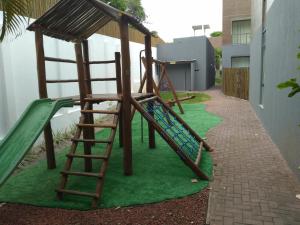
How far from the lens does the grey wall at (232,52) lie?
22.2 m

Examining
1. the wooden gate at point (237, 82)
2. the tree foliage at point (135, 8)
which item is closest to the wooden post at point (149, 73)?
the wooden gate at point (237, 82)

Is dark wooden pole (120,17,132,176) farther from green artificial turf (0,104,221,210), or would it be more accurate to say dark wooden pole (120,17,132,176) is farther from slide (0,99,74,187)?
slide (0,99,74,187)

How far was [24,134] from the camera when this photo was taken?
158 inches

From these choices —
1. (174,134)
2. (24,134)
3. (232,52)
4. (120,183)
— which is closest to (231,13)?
(232,52)

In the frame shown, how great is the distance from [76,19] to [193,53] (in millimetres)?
17721

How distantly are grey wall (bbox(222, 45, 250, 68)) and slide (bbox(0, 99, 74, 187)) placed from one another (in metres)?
19.3

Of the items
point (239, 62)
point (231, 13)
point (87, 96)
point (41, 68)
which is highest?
point (231, 13)

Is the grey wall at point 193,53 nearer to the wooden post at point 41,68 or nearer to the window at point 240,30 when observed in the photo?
the window at point 240,30

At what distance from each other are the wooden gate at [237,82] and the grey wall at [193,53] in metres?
4.11


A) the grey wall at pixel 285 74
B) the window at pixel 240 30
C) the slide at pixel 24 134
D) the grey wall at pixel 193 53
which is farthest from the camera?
the window at pixel 240 30

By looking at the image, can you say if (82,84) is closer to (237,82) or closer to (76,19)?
(76,19)

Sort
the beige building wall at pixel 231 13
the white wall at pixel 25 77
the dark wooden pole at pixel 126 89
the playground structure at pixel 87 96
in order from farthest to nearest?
the beige building wall at pixel 231 13, the white wall at pixel 25 77, the dark wooden pole at pixel 126 89, the playground structure at pixel 87 96

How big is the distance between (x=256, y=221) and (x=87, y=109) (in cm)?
289

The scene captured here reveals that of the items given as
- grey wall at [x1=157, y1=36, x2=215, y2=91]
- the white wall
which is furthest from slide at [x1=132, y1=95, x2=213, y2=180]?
grey wall at [x1=157, y1=36, x2=215, y2=91]
